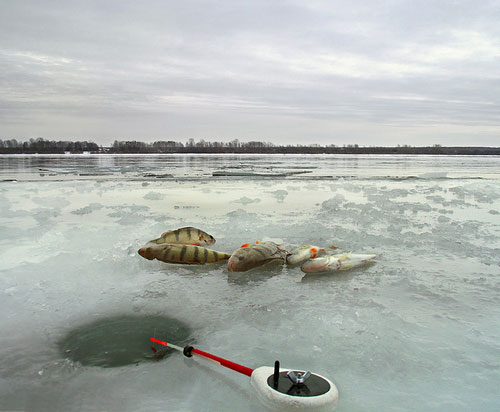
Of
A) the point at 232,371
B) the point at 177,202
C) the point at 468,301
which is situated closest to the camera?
the point at 232,371

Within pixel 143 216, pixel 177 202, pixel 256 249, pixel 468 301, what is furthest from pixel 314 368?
pixel 177 202

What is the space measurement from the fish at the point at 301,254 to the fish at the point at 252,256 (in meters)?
0.15

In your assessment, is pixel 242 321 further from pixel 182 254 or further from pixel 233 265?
pixel 182 254

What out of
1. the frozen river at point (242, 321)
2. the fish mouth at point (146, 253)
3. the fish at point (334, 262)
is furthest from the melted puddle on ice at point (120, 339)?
the fish at point (334, 262)

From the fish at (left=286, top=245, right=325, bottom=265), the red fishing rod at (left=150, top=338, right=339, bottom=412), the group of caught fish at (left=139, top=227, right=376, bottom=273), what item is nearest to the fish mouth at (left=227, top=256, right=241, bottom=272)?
the group of caught fish at (left=139, top=227, right=376, bottom=273)

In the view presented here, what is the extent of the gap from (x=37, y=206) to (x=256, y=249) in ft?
Result: 26.5

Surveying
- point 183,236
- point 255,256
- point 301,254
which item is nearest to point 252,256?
point 255,256

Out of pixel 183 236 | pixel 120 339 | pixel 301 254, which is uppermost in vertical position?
pixel 183 236

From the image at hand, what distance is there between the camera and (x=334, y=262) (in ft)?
17.4

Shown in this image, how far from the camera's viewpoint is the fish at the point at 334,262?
5.19 meters

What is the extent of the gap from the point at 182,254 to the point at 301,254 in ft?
5.47

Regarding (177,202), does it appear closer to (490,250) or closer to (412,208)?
(412,208)

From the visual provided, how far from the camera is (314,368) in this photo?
9.63ft

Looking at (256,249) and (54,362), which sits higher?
(256,249)
